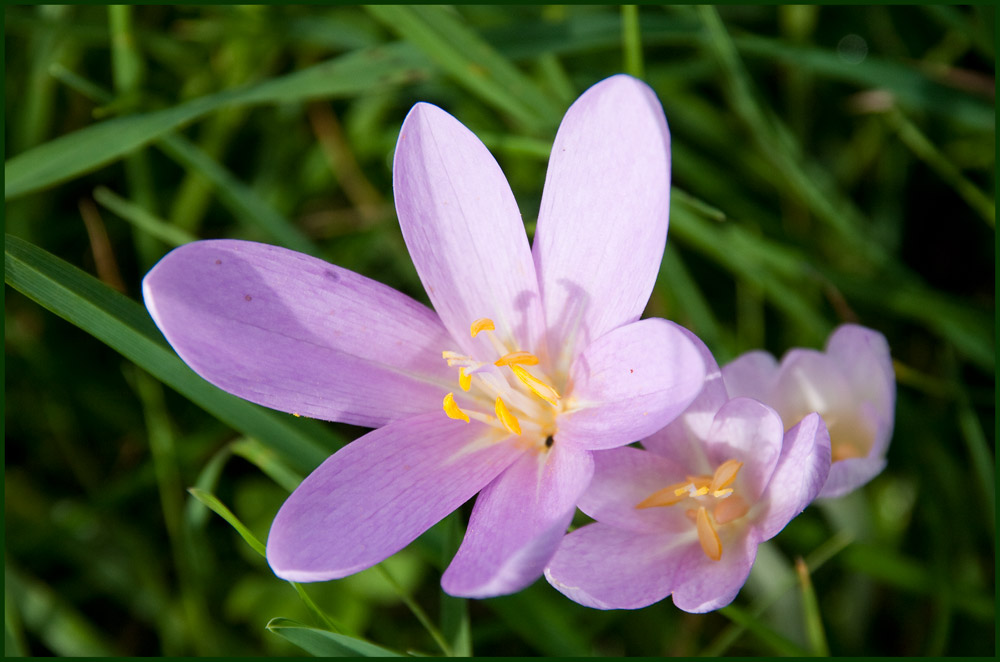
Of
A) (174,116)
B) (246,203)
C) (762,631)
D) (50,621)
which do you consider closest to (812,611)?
(762,631)

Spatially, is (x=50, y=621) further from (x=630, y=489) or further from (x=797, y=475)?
(x=797, y=475)

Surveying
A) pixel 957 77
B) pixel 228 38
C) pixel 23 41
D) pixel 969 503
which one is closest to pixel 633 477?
pixel 969 503

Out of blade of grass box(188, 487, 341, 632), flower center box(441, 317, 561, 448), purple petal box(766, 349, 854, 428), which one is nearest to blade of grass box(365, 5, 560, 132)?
flower center box(441, 317, 561, 448)

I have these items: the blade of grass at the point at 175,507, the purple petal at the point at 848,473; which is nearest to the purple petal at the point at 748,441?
the purple petal at the point at 848,473

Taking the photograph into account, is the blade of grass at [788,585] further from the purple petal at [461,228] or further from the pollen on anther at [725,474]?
the purple petal at [461,228]

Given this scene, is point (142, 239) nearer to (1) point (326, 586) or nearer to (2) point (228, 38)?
(2) point (228, 38)

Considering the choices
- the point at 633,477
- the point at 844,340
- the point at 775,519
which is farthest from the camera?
the point at 844,340

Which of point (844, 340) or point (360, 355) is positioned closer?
point (360, 355)
